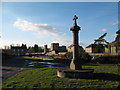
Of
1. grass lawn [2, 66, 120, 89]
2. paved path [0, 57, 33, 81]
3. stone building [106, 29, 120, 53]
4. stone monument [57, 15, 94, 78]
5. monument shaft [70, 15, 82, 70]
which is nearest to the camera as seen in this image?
grass lawn [2, 66, 120, 89]

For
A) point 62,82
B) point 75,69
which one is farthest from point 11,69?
point 62,82

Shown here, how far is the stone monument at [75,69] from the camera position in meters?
8.70

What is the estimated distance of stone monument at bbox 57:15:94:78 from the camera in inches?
343

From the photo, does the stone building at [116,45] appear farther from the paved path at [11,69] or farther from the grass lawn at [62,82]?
the paved path at [11,69]

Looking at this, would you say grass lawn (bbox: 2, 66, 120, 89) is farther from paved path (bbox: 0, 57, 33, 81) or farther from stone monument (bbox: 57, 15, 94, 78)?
paved path (bbox: 0, 57, 33, 81)

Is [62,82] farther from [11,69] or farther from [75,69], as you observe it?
[11,69]

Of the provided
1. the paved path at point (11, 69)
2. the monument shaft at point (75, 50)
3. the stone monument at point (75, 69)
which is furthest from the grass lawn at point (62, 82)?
the paved path at point (11, 69)

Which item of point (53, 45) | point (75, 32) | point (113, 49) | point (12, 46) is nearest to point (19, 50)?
point (12, 46)

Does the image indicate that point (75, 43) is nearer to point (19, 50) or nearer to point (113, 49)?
point (113, 49)

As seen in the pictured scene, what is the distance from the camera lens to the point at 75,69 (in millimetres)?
9969

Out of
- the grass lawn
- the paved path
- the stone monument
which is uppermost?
the stone monument

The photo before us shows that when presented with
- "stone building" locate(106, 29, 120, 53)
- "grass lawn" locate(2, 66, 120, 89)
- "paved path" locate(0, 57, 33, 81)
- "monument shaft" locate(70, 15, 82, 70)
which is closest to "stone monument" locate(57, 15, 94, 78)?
"monument shaft" locate(70, 15, 82, 70)

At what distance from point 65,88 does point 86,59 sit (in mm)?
19234

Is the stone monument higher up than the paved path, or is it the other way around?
the stone monument
